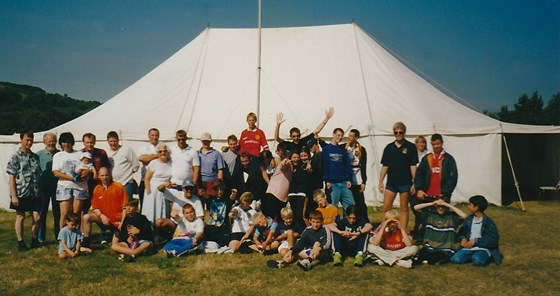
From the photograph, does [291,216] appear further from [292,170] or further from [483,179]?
[483,179]

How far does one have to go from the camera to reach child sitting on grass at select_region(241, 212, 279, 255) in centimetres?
542

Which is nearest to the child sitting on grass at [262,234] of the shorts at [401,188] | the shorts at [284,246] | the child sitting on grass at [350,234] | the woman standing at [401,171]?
the shorts at [284,246]

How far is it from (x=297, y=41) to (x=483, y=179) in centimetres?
576

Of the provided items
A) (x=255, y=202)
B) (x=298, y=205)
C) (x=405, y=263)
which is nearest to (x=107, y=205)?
(x=255, y=202)

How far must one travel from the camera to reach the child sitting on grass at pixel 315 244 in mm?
4922

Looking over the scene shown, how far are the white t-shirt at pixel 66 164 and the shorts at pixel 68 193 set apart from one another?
0.04 m

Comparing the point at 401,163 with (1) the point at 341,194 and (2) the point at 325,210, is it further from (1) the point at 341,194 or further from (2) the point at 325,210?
(2) the point at 325,210

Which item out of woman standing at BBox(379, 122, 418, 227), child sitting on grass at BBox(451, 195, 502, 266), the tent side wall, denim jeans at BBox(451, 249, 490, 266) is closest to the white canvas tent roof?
the tent side wall

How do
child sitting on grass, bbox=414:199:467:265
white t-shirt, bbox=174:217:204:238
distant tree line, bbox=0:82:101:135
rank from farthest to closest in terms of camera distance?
distant tree line, bbox=0:82:101:135 < white t-shirt, bbox=174:217:204:238 < child sitting on grass, bbox=414:199:467:265

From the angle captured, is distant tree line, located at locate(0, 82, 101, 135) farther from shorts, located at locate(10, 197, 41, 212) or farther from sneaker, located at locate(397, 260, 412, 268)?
Result: sneaker, located at locate(397, 260, 412, 268)

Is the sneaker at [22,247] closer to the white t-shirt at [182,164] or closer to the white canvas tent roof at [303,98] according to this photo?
the white t-shirt at [182,164]

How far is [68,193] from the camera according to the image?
5.54 metres

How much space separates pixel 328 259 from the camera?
5.01 meters

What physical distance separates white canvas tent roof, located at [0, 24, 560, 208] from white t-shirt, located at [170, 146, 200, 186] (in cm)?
379
